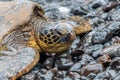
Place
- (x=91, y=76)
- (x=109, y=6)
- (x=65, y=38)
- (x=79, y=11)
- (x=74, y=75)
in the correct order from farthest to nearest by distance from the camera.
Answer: (x=79, y=11) → (x=109, y=6) → (x=65, y=38) → (x=74, y=75) → (x=91, y=76)

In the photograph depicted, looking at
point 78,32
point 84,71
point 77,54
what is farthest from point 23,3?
point 84,71

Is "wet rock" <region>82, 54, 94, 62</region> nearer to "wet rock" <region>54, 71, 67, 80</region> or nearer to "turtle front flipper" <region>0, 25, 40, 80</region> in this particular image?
"wet rock" <region>54, 71, 67, 80</region>

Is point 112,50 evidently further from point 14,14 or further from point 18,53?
point 14,14

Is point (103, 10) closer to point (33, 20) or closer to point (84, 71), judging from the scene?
point (33, 20)

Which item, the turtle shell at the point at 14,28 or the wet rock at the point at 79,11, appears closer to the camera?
the turtle shell at the point at 14,28

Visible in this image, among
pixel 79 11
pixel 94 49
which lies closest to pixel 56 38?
pixel 94 49

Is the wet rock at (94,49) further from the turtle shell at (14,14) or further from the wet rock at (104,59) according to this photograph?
the turtle shell at (14,14)

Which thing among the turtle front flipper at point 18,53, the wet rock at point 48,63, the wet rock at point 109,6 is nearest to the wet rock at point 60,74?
the wet rock at point 48,63
